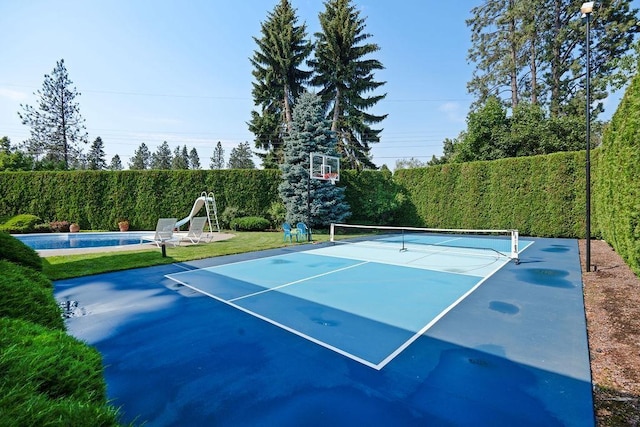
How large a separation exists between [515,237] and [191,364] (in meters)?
9.10

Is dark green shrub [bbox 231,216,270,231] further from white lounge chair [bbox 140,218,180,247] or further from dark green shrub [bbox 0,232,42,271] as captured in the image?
dark green shrub [bbox 0,232,42,271]

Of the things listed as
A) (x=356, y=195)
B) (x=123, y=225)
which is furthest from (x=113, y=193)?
(x=356, y=195)

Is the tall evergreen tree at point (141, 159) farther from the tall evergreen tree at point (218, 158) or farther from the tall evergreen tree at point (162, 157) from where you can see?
the tall evergreen tree at point (218, 158)

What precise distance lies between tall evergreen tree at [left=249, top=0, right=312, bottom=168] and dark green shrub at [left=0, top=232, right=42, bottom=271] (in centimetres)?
2164

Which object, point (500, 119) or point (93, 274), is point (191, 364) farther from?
point (500, 119)

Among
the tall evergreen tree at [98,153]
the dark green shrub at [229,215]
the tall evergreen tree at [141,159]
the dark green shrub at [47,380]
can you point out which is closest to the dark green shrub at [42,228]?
the dark green shrub at [229,215]

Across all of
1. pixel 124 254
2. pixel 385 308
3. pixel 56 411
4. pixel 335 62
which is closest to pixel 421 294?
pixel 385 308

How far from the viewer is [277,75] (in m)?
25.7

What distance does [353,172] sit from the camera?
20.3m

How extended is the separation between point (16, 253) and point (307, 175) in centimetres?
1460

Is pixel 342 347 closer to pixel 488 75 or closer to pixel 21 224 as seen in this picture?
pixel 21 224

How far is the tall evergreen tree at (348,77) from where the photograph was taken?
2428 centimetres

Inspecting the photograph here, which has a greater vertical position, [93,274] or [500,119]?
[500,119]

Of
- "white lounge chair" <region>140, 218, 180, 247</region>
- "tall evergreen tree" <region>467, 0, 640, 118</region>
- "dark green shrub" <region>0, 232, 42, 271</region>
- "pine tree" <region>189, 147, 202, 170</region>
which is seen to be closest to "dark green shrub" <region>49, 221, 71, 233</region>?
"white lounge chair" <region>140, 218, 180, 247</region>
